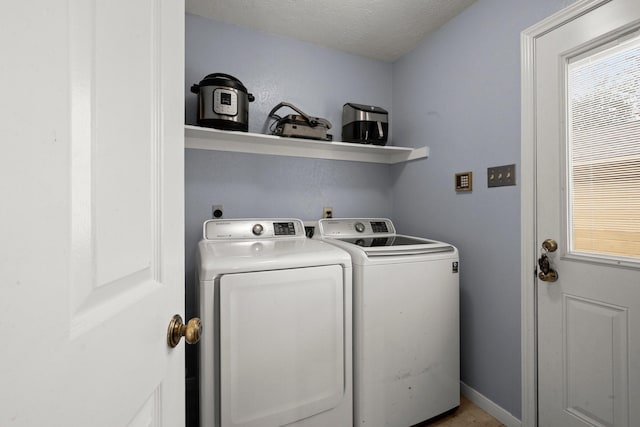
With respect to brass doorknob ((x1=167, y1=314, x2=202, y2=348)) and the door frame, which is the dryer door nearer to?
brass doorknob ((x1=167, y1=314, x2=202, y2=348))

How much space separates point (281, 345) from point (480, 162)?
1608 millimetres

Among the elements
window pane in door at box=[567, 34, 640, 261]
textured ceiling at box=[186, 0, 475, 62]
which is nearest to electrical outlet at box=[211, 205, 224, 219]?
textured ceiling at box=[186, 0, 475, 62]

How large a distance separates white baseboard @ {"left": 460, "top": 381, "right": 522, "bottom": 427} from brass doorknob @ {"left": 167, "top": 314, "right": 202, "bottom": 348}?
1899mm

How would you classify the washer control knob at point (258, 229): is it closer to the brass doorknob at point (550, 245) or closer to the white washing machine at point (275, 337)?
the white washing machine at point (275, 337)

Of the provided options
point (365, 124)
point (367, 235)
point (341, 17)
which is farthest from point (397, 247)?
point (341, 17)

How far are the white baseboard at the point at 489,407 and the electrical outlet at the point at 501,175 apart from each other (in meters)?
1.34

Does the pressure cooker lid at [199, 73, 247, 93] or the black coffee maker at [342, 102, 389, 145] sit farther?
the black coffee maker at [342, 102, 389, 145]

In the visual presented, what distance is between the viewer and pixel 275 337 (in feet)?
4.19
